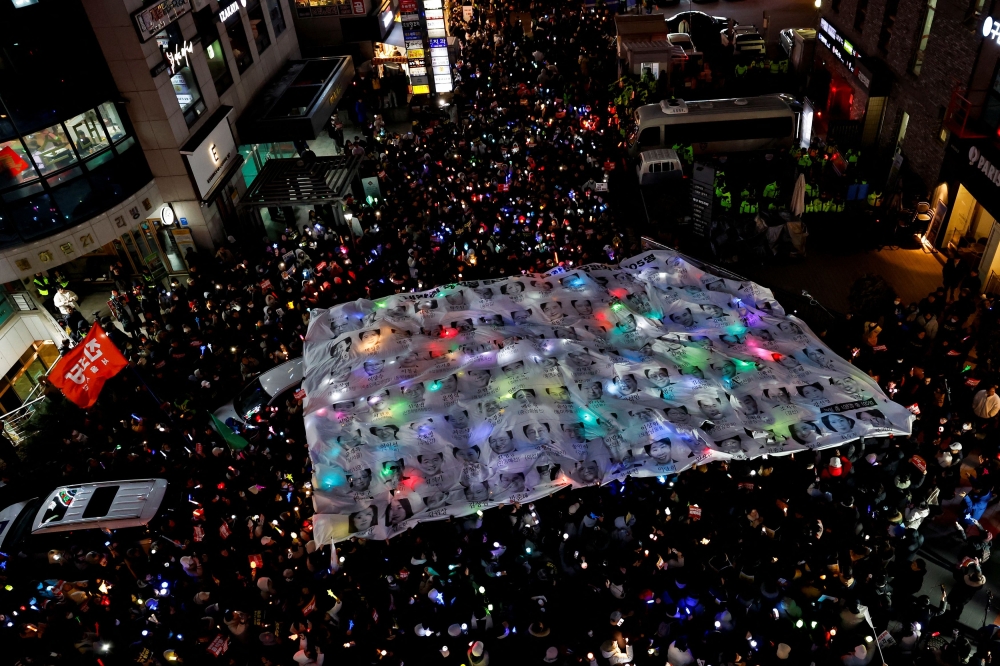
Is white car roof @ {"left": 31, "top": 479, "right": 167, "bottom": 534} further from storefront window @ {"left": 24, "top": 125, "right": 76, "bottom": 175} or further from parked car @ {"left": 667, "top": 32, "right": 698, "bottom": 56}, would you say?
parked car @ {"left": 667, "top": 32, "right": 698, "bottom": 56}

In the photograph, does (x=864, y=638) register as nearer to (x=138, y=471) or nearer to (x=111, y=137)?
(x=138, y=471)

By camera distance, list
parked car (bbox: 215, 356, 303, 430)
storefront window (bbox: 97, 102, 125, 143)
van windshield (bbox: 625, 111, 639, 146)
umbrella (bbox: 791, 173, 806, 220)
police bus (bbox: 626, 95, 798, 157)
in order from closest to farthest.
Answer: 1. parked car (bbox: 215, 356, 303, 430)
2. storefront window (bbox: 97, 102, 125, 143)
3. umbrella (bbox: 791, 173, 806, 220)
4. police bus (bbox: 626, 95, 798, 157)
5. van windshield (bbox: 625, 111, 639, 146)

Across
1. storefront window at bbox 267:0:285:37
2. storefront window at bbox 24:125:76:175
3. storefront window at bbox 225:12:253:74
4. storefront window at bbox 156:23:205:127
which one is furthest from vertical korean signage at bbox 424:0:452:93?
storefront window at bbox 24:125:76:175

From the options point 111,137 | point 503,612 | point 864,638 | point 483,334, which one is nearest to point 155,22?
point 111,137

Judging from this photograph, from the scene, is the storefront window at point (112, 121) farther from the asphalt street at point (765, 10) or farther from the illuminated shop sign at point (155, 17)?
the asphalt street at point (765, 10)

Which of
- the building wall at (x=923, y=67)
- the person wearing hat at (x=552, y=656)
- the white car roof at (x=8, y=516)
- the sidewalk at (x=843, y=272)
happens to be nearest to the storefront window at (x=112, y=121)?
the white car roof at (x=8, y=516)

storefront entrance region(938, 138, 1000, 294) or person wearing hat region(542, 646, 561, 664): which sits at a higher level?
storefront entrance region(938, 138, 1000, 294)
